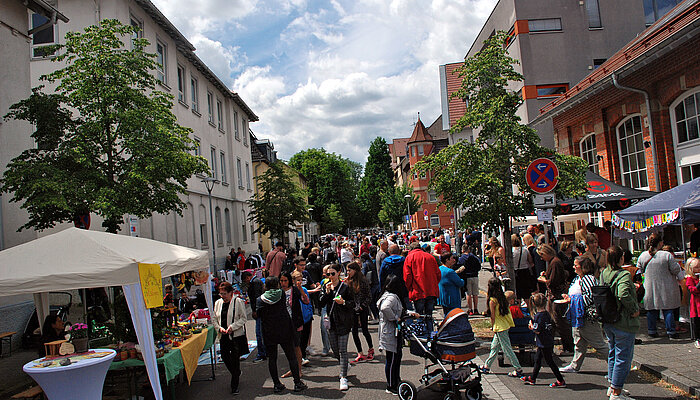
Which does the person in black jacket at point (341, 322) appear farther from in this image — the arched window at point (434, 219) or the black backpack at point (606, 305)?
the arched window at point (434, 219)

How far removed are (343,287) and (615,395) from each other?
3.86m

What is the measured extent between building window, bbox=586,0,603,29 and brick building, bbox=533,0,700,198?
21.8 feet

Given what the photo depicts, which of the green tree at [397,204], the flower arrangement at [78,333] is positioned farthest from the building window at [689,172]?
the green tree at [397,204]

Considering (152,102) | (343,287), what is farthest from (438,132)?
(343,287)

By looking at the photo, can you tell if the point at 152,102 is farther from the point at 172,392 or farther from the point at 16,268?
the point at 172,392

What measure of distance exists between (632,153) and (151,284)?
1570 centimetres

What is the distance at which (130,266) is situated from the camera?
6.52 metres

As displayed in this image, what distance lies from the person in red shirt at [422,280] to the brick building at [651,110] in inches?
333

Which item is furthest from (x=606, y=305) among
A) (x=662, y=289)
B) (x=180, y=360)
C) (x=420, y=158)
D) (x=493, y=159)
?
(x=420, y=158)

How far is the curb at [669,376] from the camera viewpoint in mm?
6016

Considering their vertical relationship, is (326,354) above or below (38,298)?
below

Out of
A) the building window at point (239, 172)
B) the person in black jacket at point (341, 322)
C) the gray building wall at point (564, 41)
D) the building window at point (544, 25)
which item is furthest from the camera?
the building window at point (239, 172)

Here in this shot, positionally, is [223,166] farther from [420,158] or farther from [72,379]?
[420,158]

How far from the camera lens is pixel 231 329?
24.3 ft
